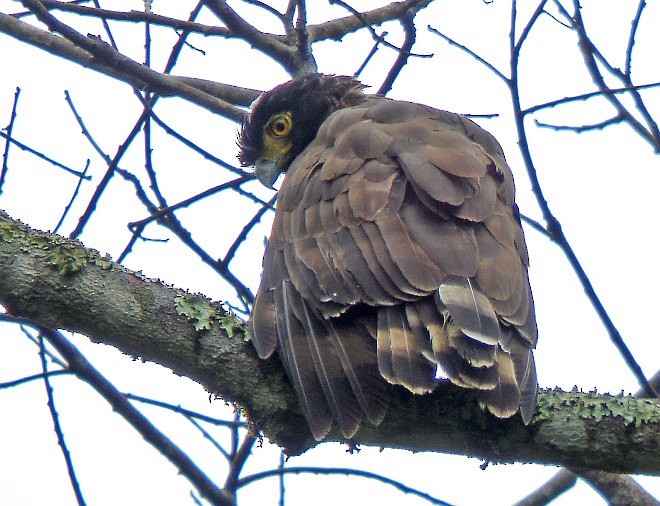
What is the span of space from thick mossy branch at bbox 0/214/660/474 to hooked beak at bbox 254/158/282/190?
253cm

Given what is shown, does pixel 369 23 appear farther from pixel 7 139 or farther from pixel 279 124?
pixel 7 139

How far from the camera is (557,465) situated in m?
3.14

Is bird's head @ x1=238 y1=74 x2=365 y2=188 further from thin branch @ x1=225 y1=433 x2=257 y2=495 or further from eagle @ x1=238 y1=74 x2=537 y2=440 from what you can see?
thin branch @ x1=225 y1=433 x2=257 y2=495

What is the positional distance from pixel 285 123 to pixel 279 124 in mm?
42

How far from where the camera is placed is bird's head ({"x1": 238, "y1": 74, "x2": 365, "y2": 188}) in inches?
226

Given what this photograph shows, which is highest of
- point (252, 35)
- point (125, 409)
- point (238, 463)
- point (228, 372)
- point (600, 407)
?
point (252, 35)

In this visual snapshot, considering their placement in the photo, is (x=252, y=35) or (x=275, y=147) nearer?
(x=252, y=35)

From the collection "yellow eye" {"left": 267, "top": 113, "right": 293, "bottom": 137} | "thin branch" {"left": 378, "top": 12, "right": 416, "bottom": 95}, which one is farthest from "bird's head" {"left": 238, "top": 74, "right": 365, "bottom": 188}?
"thin branch" {"left": 378, "top": 12, "right": 416, "bottom": 95}

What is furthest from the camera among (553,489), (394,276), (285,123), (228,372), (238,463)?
(285,123)

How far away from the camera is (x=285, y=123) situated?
230 inches

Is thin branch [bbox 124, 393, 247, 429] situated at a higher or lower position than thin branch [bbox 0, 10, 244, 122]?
lower

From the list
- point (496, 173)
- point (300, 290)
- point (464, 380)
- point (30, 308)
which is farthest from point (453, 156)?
point (30, 308)

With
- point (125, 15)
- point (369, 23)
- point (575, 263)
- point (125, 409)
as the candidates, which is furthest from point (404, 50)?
point (125, 409)

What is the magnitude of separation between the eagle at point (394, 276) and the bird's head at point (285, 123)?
4.11ft
